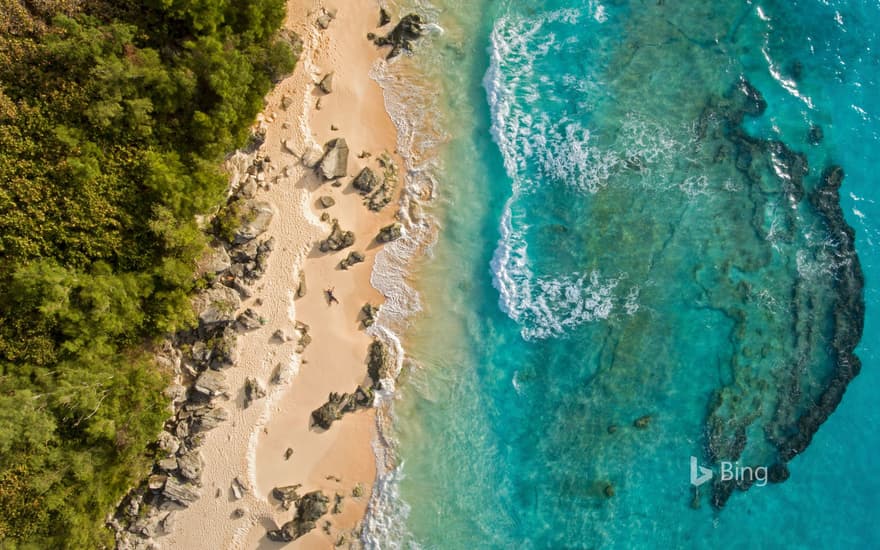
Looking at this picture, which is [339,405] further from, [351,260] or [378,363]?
[351,260]

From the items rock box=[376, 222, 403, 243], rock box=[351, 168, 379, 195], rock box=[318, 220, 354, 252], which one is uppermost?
rock box=[351, 168, 379, 195]

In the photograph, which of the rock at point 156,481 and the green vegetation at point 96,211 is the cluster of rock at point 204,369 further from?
the green vegetation at point 96,211

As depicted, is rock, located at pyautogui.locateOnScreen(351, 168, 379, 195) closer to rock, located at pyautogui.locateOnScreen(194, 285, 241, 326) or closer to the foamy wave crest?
the foamy wave crest

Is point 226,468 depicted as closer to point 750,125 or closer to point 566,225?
point 566,225

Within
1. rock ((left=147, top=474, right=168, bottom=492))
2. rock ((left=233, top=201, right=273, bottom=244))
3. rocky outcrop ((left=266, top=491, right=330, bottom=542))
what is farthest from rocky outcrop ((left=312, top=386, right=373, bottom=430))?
rock ((left=233, top=201, right=273, bottom=244))

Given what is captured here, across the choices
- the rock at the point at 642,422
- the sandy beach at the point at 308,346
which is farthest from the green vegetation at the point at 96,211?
the rock at the point at 642,422

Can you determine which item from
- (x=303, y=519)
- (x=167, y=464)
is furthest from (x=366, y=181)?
(x=303, y=519)

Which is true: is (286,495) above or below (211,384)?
below
